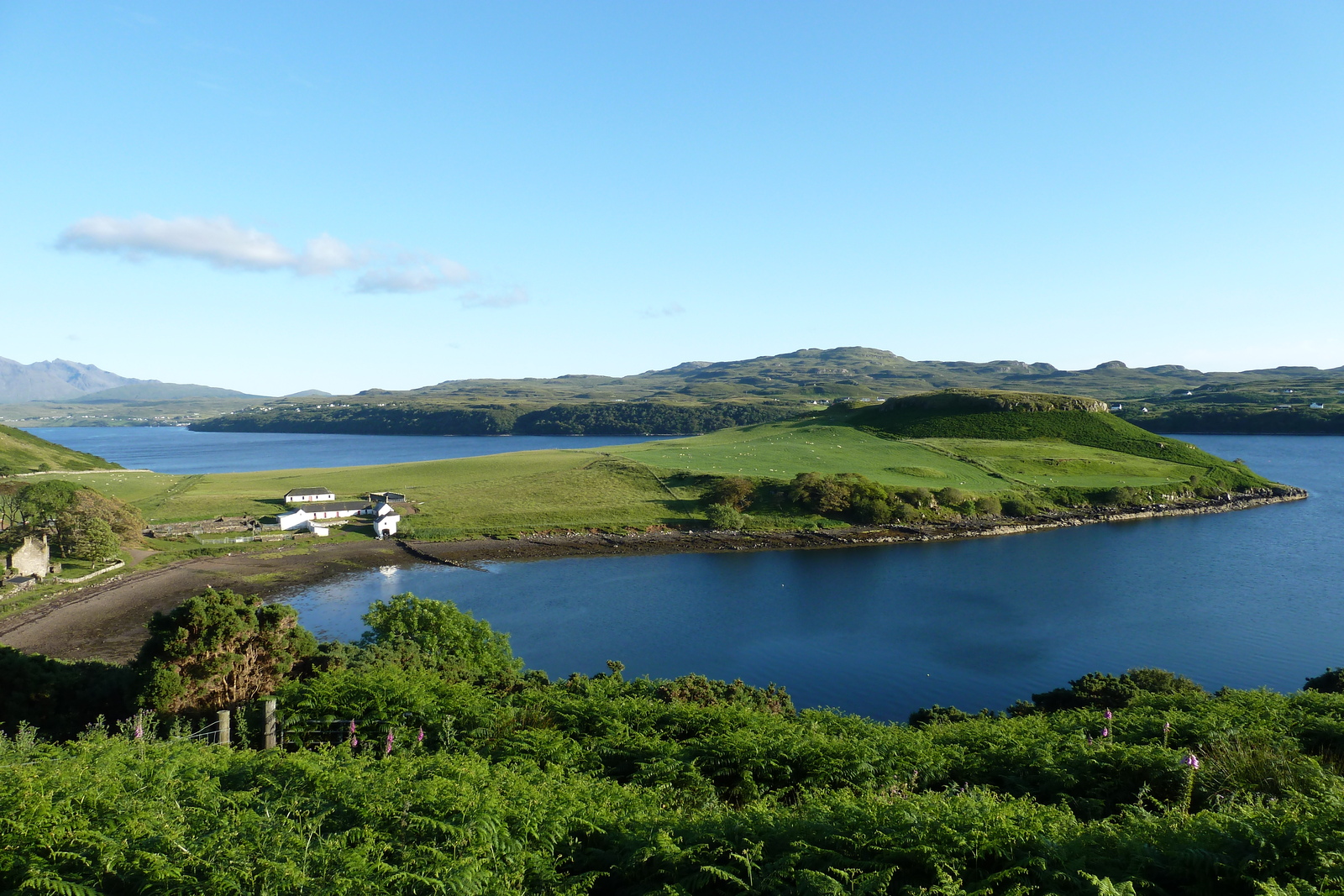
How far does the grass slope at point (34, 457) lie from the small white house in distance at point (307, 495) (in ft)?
123

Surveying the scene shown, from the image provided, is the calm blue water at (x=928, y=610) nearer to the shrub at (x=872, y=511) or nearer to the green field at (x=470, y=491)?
the shrub at (x=872, y=511)

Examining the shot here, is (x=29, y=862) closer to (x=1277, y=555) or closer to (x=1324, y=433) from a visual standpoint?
(x=1277, y=555)

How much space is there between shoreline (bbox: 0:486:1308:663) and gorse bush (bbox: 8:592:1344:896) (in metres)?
29.7

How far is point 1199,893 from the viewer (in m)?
6.37

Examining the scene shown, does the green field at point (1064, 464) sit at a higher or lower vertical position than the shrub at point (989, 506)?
higher

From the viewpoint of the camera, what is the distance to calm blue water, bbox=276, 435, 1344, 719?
1375 inches

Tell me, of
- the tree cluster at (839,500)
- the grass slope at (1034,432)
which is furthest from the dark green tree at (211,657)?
the grass slope at (1034,432)

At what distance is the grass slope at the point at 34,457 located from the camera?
3718 inches

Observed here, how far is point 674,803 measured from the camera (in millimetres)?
10266

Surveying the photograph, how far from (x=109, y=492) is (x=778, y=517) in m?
70.8

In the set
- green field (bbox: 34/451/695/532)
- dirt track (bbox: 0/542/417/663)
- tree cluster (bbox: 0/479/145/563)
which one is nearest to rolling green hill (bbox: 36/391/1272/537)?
green field (bbox: 34/451/695/532)

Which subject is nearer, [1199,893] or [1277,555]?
[1199,893]

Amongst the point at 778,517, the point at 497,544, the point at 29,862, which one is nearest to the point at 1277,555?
the point at 778,517

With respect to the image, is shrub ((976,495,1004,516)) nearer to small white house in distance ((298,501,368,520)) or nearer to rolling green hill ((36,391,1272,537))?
rolling green hill ((36,391,1272,537))
